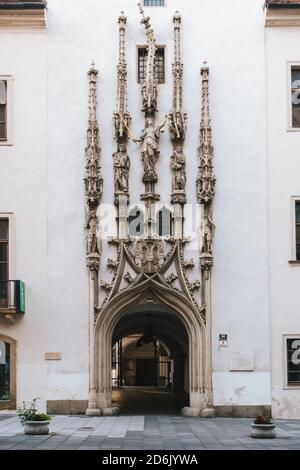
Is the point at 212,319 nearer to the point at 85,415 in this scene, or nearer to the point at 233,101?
the point at 85,415

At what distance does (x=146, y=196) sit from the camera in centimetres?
2650

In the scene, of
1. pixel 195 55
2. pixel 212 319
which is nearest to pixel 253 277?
pixel 212 319

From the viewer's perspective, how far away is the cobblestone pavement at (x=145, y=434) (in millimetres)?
18062

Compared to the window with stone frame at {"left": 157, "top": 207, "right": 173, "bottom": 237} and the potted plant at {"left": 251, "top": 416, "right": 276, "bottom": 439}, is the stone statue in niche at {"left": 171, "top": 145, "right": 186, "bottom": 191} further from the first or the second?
the potted plant at {"left": 251, "top": 416, "right": 276, "bottom": 439}

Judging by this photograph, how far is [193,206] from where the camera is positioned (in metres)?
26.7

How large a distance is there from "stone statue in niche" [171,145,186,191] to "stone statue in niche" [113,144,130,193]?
142 centimetres

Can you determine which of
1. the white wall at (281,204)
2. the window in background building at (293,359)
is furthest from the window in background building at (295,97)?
the window in background building at (293,359)

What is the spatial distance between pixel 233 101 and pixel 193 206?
142 inches

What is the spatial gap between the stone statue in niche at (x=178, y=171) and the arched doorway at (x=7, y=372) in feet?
22.5

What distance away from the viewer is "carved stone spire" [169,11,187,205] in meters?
26.6

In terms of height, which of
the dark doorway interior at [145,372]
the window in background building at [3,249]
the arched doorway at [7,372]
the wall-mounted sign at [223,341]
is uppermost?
the window in background building at [3,249]

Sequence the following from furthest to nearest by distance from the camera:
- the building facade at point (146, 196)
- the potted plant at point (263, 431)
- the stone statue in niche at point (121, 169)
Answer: the stone statue in niche at point (121, 169) → the building facade at point (146, 196) → the potted plant at point (263, 431)

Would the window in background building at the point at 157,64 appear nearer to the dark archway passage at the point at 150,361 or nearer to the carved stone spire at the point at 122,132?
the carved stone spire at the point at 122,132
